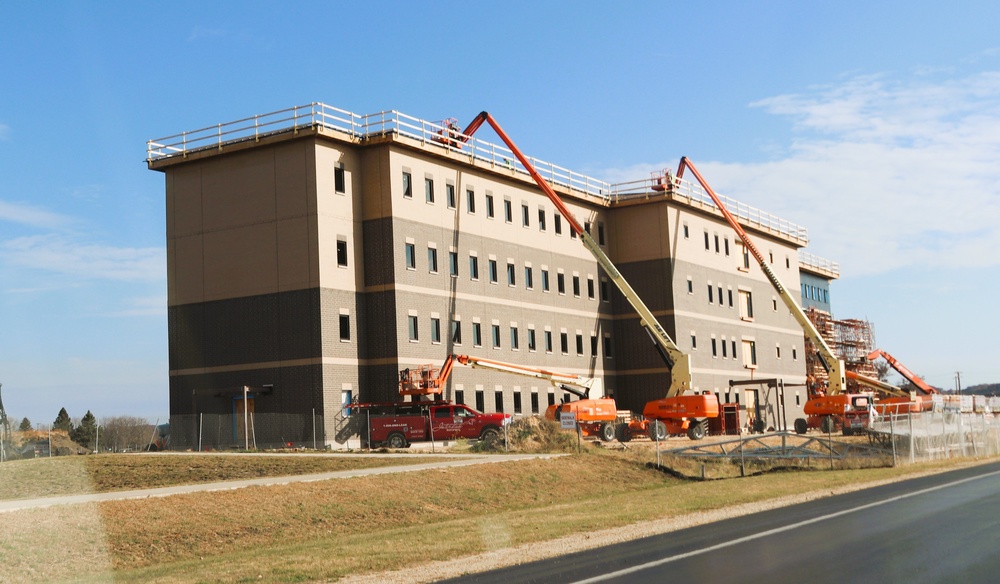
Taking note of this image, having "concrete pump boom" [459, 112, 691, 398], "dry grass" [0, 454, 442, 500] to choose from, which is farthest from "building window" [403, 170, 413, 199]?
"dry grass" [0, 454, 442, 500]

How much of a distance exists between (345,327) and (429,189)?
28.1ft

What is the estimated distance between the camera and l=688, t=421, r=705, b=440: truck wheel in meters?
58.8

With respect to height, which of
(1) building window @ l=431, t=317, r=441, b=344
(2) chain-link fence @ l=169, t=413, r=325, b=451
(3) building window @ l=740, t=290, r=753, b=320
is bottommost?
(2) chain-link fence @ l=169, t=413, r=325, b=451

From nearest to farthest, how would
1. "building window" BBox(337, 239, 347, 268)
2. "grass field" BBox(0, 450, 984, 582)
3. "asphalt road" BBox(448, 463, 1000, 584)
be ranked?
1. "asphalt road" BBox(448, 463, 1000, 584)
2. "grass field" BBox(0, 450, 984, 582)
3. "building window" BBox(337, 239, 347, 268)

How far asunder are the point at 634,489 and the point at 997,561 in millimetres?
20122

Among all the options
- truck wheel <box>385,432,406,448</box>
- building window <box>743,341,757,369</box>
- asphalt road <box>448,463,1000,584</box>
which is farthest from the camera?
building window <box>743,341,757,369</box>

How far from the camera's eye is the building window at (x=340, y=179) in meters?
53.0

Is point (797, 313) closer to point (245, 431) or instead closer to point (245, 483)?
point (245, 431)

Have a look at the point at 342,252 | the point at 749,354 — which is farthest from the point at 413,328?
the point at 749,354

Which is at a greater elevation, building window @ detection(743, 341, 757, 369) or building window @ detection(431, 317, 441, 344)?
building window @ detection(431, 317, 441, 344)

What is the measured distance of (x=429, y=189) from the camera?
5634 cm

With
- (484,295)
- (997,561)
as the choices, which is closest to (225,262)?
(484,295)

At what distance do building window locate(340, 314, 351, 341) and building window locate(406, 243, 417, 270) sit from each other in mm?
3966

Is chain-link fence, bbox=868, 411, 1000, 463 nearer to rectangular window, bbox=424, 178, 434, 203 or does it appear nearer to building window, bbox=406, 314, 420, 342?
building window, bbox=406, 314, 420, 342
